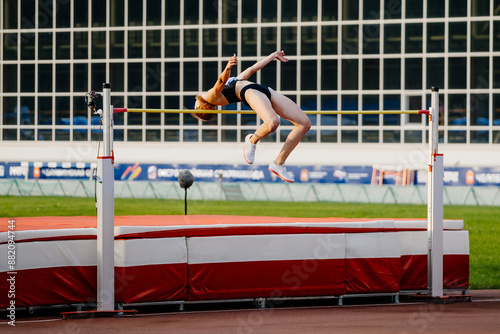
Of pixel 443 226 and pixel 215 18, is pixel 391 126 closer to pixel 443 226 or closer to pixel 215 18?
pixel 215 18

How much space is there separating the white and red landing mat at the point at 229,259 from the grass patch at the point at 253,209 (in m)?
11.5

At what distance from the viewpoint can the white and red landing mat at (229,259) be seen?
366 inches

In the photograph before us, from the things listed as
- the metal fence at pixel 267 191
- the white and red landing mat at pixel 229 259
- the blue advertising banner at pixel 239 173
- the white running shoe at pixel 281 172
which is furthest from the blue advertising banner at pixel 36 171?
the white running shoe at pixel 281 172

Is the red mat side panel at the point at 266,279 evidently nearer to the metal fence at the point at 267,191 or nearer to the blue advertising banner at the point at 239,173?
the metal fence at the point at 267,191

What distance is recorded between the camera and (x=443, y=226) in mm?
11000

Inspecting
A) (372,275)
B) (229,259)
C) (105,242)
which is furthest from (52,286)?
(372,275)

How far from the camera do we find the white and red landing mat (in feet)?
30.5

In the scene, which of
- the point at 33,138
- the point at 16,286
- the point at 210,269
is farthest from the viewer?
the point at 33,138

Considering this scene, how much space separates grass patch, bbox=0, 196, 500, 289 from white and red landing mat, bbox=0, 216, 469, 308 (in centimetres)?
1155

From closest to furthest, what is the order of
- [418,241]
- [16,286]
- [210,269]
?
[16,286]
[210,269]
[418,241]

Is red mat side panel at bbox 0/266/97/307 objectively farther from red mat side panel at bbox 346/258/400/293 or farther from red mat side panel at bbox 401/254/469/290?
red mat side panel at bbox 401/254/469/290

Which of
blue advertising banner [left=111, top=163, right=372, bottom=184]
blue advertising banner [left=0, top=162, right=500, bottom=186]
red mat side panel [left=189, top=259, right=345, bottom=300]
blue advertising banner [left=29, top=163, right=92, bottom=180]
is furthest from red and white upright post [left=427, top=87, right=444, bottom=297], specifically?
blue advertising banner [left=29, top=163, right=92, bottom=180]

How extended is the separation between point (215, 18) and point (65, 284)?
29.7 metres

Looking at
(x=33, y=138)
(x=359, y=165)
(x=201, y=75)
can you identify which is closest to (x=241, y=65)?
(x=201, y=75)
